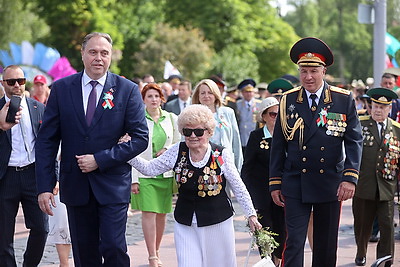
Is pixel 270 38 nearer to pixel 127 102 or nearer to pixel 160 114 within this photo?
pixel 160 114

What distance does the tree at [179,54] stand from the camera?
4475 centimetres

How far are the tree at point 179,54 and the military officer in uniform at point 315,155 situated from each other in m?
36.9

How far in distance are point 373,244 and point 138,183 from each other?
11.5 feet

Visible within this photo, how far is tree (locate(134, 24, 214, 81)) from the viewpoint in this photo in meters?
44.8

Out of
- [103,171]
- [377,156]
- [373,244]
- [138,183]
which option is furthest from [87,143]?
[373,244]

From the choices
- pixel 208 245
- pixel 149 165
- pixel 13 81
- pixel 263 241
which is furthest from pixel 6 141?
pixel 263 241

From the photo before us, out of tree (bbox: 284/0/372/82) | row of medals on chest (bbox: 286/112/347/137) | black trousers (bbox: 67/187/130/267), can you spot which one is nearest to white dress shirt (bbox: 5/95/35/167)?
black trousers (bbox: 67/187/130/267)

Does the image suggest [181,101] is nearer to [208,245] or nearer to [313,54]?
[313,54]

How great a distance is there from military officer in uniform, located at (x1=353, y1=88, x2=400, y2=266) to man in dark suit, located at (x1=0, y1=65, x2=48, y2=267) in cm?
353

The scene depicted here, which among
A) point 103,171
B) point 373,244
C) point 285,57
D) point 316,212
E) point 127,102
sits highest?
point 285,57

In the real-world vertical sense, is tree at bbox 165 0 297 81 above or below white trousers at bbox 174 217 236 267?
above

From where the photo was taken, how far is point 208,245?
670 cm

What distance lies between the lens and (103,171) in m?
6.26

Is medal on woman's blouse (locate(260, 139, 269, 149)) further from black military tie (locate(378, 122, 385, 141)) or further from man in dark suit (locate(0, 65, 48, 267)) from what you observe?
man in dark suit (locate(0, 65, 48, 267))
